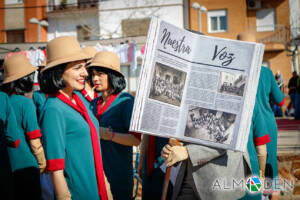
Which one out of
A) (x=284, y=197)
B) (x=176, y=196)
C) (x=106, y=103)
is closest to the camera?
(x=176, y=196)

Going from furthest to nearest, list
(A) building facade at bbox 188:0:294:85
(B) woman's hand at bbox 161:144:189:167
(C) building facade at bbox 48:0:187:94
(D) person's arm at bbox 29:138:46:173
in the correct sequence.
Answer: (C) building facade at bbox 48:0:187:94, (A) building facade at bbox 188:0:294:85, (D) person's arm at bbox 29:138:46:173, (B) woman's hand at bbox 161:144:189:167

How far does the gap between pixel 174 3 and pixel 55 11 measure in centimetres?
855

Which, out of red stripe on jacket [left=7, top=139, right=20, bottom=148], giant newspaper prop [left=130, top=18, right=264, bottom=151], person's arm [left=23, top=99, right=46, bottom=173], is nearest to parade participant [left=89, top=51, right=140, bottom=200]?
person's arm [left=23, top=99, right=46, bottom=173]

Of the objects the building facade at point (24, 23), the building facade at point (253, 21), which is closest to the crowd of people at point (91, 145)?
the building facade at point (253, 21)

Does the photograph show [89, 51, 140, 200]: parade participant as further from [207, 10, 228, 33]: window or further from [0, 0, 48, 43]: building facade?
[0, 0, 48, 43]: building facade

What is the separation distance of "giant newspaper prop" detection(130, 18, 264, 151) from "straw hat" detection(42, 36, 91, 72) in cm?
74

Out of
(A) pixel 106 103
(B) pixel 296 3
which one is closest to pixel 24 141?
(A) pixel 106 103

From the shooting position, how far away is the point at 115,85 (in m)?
2.36

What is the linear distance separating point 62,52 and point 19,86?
116cm

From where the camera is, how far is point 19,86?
8.93 ft

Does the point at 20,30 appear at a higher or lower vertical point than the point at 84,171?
higher

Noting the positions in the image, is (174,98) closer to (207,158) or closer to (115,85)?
(207,158)

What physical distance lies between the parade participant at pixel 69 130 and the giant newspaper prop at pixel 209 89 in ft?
2.02

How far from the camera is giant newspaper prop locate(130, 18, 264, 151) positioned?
1374 mm
